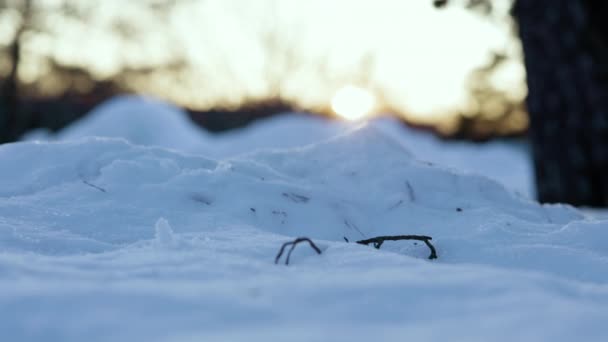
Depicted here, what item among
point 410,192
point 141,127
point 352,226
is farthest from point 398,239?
point 141,127

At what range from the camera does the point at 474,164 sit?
8.12 metres

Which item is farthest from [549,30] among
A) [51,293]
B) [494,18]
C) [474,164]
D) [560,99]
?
[474,164]

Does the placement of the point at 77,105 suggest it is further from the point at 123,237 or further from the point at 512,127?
the point at 123,237

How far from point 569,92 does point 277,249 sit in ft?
10.3

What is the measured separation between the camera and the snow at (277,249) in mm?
854

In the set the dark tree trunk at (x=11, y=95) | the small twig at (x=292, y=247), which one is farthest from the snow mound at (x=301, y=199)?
the dark tree trunk at (x=11, y=95)

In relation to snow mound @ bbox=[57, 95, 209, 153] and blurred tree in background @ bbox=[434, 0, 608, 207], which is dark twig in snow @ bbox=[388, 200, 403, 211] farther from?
snow mound @ bbox=[57, 95, 209, 153]

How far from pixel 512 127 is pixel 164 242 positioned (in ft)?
56.7

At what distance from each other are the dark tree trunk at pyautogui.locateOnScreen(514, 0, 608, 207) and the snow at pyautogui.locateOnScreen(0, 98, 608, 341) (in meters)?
1.85

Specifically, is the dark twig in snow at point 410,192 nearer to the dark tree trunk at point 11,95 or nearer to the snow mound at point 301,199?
the snow mound at point 301,199

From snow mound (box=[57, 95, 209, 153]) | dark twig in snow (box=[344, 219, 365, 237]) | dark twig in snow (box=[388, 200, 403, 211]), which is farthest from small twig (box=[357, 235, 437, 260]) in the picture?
snow mound (box=[57, 95, 209, 153])

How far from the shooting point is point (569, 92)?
3732 mm

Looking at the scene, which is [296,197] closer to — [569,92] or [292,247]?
[292,247]

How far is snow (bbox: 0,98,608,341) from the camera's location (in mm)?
854
